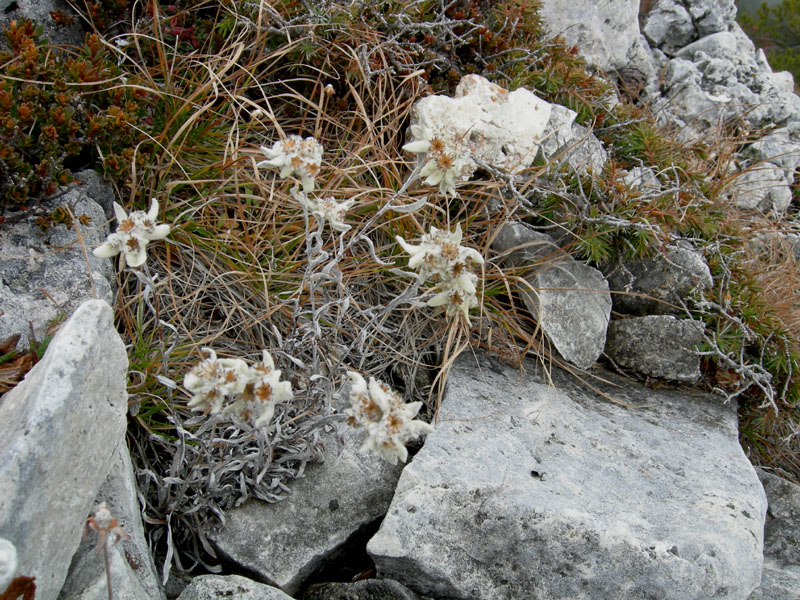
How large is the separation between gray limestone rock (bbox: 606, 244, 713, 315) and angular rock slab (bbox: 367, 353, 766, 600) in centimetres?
82

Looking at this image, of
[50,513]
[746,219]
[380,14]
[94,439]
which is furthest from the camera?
[746,219]

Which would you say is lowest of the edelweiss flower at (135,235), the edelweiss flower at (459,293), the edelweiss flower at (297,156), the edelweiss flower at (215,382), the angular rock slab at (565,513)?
the angular rock slab at (565,513)

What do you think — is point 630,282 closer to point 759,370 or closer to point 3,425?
point 759,370

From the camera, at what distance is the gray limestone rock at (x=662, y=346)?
11.5 ft

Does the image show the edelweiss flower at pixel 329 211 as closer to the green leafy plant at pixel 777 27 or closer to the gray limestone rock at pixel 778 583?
the gray limestone rock at pixel 778 583

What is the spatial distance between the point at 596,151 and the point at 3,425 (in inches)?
139

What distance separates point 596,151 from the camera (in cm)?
409

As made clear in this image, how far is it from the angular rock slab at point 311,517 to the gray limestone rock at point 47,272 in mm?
1183

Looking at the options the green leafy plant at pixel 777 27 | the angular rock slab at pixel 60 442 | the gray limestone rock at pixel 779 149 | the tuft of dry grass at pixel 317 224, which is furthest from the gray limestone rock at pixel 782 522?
the green leafy plant at pixel 777 27

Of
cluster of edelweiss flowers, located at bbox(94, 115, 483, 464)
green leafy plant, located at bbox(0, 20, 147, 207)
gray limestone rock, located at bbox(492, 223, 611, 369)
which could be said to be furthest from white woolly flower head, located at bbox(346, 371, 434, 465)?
green leafy plant, located at bbox(0, 20, 147, 207)

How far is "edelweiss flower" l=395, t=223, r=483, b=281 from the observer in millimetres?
2086

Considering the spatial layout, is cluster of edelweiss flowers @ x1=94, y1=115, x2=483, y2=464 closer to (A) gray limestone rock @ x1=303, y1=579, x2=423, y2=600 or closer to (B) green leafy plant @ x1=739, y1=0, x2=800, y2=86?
(A) gray limestone rock @ x1=303, y1=579, x2=423, y2=600

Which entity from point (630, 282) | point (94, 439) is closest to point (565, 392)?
point (630, 282)

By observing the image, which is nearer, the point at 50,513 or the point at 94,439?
the point at 50,513
